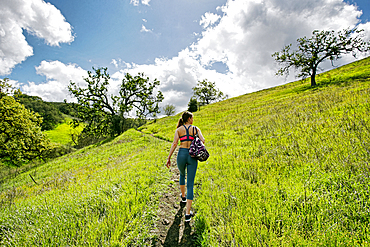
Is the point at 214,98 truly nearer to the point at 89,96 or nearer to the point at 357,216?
the point at 89,96

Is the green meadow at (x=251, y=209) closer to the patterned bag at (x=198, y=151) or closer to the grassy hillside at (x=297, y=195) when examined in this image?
the grassy hillside at (x=297, y=195)

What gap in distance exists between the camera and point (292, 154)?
6.23 metres

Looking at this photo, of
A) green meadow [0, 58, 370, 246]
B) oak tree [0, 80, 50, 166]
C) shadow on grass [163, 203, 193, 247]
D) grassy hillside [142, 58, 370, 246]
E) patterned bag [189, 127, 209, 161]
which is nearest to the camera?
grassy hillside [142, 58, 370, 246]

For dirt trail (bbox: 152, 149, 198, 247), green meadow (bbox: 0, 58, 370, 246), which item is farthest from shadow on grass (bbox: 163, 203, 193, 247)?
green meadow (bbox: 0, 58, 370, 246)

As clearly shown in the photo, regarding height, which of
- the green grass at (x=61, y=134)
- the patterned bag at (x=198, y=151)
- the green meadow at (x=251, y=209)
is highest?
the green grass at (x=61, y=134)

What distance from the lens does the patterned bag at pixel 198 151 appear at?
13.2ft

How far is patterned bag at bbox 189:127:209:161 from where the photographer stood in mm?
4035

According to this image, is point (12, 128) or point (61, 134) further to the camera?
point (61, 134)

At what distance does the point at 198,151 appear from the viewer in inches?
160

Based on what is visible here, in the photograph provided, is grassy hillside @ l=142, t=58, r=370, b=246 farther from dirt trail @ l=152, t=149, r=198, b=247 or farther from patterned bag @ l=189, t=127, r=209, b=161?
patterned bag @ l=189, t=127, r=209, b=161

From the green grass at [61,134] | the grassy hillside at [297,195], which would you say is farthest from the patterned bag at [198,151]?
the green grass at [61,134]

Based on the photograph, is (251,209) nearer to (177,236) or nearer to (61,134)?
(177,236)

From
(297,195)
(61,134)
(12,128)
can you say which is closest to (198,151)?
(297,195)

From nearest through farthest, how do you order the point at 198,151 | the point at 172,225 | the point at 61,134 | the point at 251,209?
the point at 251,209
the point at 172,225
the point at 198,151
the point at 61,134
